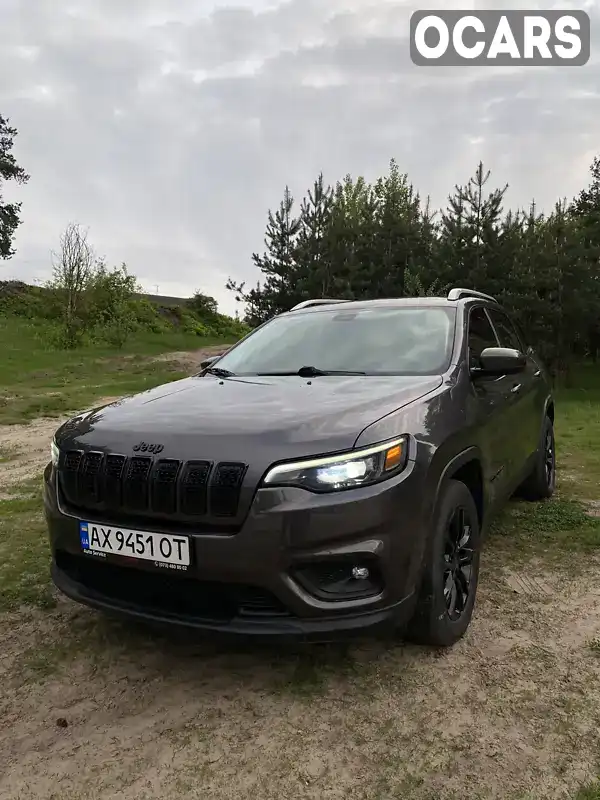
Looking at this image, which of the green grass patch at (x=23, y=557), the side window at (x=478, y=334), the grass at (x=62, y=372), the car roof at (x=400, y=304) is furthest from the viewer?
the grass at (x=62, y=372)

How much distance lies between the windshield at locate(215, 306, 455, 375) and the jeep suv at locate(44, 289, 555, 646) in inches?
7.8

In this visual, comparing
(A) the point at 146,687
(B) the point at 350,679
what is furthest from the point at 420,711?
(A) the point at 146,687

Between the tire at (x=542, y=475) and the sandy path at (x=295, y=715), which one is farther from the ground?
the tire at (x=542, y=475)

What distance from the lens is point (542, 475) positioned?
5.21 metres

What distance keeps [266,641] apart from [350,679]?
1.87 feet

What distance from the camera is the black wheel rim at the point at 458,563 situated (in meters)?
2.86

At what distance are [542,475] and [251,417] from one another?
3.42 meters

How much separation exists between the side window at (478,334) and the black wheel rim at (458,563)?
91 cm

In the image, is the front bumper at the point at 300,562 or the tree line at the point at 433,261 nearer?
the front bumper at the point at 300,562

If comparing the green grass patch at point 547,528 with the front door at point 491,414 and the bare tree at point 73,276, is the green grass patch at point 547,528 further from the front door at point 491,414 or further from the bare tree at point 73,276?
the bare tree at point 73,276

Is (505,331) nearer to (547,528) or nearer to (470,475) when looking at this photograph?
(547,528)

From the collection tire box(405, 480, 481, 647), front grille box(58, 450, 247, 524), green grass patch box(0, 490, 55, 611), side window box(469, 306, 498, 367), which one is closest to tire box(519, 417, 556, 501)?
side window box(469, 306, 498, 367)

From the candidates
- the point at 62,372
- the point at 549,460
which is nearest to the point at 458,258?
the point at 62,372

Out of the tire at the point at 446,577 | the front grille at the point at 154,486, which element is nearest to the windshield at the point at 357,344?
the tire at the point at 446,577
